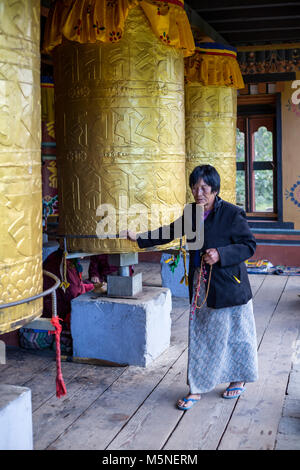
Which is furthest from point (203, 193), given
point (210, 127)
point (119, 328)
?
point (210, 127)

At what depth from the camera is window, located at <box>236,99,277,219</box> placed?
790 centimetres

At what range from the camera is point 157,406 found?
309 cm

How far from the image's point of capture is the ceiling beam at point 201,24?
5300mm

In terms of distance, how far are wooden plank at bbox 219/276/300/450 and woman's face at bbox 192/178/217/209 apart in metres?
1.10

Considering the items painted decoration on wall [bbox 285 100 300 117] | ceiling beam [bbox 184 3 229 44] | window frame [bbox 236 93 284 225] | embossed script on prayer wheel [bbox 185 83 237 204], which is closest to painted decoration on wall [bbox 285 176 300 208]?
window frame [bbox 236 93 284 225]

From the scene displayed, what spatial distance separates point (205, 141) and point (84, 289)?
2.03 m

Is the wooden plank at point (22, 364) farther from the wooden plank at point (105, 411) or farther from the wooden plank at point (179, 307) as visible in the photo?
the wooden plank at point (179, 307)

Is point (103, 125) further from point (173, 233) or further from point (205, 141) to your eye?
point (205, 141)

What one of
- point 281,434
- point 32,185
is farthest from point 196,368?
point 32,185

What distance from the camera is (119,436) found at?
107 inches

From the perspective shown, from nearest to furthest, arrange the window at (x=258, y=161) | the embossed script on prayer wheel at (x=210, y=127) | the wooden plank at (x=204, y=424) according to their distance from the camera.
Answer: the wooden plank at (x=204, y=424) < the embossed script on prayer wheel at (x=210, y=127) < the window at (x=258, y=161)

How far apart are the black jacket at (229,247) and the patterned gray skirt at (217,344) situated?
0.09 metres

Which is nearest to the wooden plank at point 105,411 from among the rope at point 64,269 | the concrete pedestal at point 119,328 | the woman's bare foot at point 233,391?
the concrete pedestal at point 119,328
